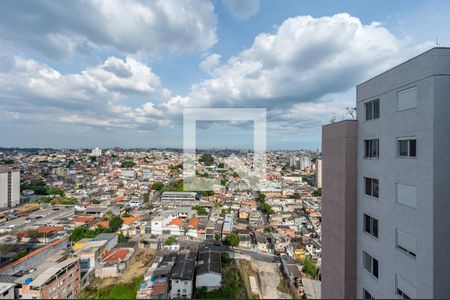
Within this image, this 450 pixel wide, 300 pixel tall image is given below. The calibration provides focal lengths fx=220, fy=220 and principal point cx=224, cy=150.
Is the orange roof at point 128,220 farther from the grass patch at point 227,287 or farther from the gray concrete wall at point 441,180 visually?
the gray concrete wall at point 441,180

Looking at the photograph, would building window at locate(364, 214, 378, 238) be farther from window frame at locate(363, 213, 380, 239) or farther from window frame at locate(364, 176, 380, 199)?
window frame at locate(364, 176, 380, 199)

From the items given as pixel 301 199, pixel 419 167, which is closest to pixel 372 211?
pixel 419 167

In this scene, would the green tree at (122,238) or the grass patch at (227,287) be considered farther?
the green tree at (122,238)

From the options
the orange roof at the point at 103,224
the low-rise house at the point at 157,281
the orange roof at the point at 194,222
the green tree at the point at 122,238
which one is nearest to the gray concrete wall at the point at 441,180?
the low-rise house at the point at 157,281

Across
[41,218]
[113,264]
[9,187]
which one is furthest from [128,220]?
[9,187]

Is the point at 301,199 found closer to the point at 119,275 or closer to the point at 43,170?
the point at 119,275
